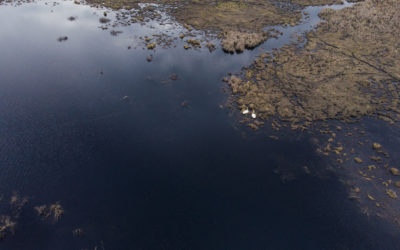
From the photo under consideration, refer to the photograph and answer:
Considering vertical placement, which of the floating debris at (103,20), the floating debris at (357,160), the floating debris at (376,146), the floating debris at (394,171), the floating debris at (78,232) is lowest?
the floating debris at (78,232)

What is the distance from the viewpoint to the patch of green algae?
142ft

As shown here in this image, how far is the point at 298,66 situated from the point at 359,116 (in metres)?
18.3

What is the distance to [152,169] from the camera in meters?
32.7

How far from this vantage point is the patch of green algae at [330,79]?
43219 millimetres

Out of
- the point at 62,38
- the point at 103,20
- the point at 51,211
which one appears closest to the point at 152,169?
the point at 51,211

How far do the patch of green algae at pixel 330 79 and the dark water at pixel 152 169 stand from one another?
6493mm

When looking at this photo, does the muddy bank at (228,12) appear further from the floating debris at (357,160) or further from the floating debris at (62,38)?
the floating debris at (357,160)

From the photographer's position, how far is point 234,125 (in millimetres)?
39969

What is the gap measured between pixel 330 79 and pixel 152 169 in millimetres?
41988

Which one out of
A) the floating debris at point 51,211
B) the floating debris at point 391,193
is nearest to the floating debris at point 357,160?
the floating debris at point 391,193

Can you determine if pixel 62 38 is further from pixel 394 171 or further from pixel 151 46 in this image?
pixel 394 171

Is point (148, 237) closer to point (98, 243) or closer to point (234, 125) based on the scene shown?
point (98, 243)

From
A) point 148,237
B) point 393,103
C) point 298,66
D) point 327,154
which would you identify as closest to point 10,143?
point 148,237

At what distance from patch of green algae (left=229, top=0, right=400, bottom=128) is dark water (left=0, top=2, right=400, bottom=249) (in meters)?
6.49
